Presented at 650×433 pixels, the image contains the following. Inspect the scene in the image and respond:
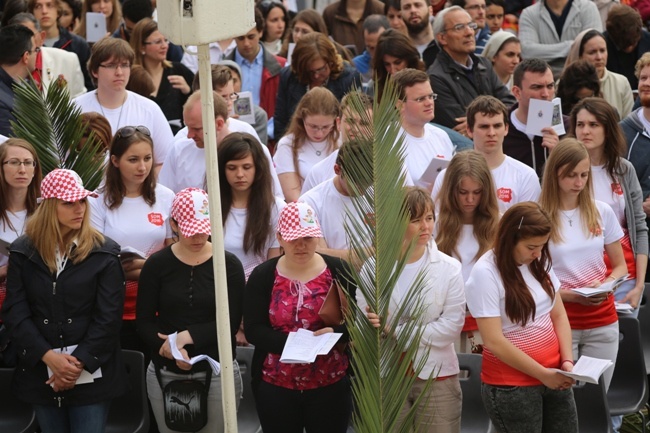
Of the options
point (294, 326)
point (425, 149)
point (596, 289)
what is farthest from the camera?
point (425, 149)

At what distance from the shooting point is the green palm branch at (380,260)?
11.3 feet

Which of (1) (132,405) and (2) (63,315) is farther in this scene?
(1) (132,405)

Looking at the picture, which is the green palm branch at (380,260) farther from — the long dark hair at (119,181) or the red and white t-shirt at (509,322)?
the long dark hair at (119,181)

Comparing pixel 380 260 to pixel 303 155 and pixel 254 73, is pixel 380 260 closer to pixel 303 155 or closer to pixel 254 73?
pixel 303 155

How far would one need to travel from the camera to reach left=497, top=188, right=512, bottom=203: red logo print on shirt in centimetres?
709

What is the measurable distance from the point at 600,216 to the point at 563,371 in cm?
160


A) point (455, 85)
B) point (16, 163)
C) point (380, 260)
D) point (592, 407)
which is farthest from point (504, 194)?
point (380, 260)

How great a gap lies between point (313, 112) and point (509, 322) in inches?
104

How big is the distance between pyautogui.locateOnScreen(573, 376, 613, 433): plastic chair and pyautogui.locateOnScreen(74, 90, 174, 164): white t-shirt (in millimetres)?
3435

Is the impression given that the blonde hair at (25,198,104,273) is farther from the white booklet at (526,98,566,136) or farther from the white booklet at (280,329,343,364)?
the white booklet at (526,98,566,136)

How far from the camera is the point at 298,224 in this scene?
552cm

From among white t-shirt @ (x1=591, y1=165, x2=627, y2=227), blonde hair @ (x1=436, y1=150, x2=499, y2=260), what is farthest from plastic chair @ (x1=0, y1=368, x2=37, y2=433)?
white t-shirt @ (x1=591, y1=165, x2=627, y2=227)

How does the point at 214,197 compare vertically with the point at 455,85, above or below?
above

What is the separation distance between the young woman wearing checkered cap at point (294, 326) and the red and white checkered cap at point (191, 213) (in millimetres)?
386
